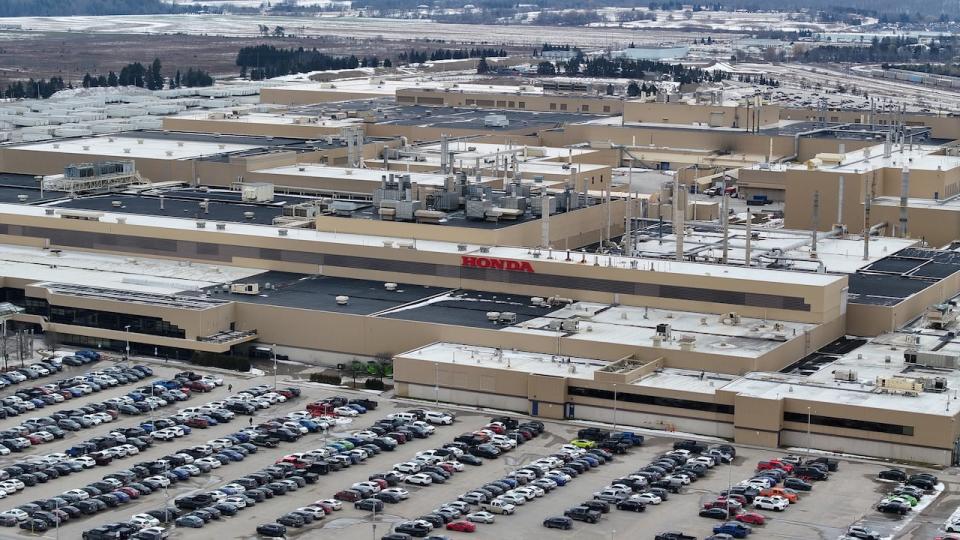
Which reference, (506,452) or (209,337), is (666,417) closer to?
(506,452)

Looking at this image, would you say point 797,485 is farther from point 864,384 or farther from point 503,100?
point 503,100

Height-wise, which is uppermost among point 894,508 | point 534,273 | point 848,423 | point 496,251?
point 496,251

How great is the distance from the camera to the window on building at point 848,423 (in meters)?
50.1

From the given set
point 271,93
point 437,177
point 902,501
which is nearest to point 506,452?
point 902,501

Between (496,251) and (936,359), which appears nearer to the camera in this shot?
(936,359)

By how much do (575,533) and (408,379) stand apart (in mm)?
13385

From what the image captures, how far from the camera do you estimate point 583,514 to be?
4444 centimetres

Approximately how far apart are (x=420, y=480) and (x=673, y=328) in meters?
14.1

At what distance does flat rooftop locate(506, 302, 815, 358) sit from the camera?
184 ft

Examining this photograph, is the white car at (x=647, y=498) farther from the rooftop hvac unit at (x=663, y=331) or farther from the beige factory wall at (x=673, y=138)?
the beige factory wall at (x=673, y=138)

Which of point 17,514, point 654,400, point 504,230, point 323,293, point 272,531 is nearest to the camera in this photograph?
→ point 272,531

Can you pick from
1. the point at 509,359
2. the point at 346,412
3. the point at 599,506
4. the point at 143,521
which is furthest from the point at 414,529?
the point at 509,359

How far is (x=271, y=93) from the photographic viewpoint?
127 meters

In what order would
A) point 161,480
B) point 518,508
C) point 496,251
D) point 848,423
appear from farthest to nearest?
point 496,251, point 848,423, point 161,480, point 518,508
